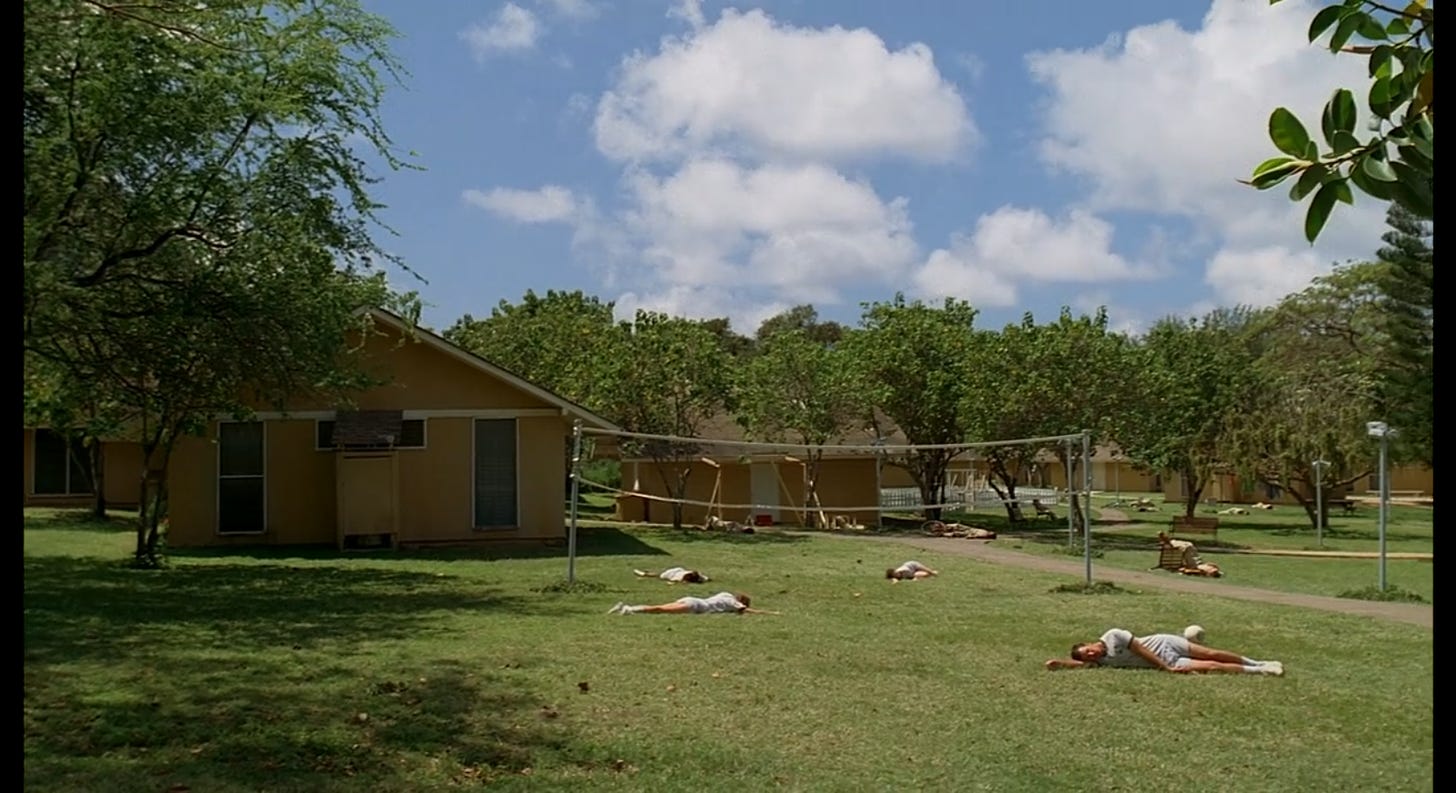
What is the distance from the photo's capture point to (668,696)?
8.84m

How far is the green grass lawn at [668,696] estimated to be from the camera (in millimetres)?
6852

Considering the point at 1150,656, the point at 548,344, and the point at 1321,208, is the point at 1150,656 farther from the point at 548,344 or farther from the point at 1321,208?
the point at 548,344


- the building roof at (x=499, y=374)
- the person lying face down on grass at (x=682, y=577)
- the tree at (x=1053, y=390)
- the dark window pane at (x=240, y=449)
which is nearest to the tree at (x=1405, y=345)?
the tree at (x=1053, y=390)

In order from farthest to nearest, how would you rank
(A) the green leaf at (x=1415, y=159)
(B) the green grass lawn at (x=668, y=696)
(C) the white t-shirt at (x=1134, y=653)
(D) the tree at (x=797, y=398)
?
(D) the tree at (x=797, y=398) → (C) the white t-shirt at (x=1134, y=653) → (B) the green grass lawn at (x=668, y=696) → (A) the green leaf at (x=1415, y=159)

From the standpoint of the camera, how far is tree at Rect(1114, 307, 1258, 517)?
108 ft

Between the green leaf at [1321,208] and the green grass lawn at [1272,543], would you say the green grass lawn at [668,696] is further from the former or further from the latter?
the green grass lawn at [1272,543]

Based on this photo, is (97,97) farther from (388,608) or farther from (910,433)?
(910,433)

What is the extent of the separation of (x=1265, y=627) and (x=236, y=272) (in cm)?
1197

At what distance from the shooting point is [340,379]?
16.9 meters

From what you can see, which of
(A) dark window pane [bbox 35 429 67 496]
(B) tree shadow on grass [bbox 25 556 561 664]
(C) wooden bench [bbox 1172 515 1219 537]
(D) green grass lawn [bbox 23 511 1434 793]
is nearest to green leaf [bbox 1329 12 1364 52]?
(D) green grass lawn [bbox 23 511 1434 793]

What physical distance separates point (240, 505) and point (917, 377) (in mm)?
18985

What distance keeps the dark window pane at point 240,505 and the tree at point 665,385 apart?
10557 millimetres

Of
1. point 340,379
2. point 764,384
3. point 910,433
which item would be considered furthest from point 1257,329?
point 340,379

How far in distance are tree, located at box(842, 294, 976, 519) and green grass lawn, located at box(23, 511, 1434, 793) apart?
19.5 metres
